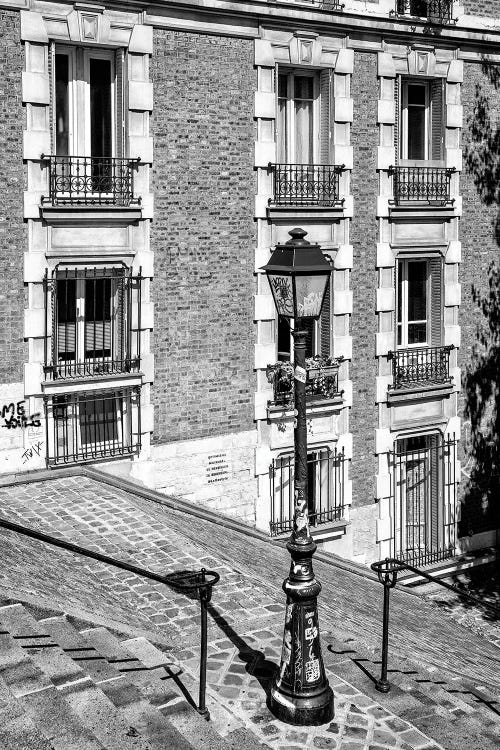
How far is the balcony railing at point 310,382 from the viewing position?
52.5 ft

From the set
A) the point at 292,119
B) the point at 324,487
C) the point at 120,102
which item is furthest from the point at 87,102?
the point at 324,487

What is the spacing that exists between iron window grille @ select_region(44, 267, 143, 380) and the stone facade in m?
0.03

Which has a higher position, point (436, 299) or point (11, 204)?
point (11, 204)

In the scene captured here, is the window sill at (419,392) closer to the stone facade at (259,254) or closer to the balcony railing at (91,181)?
the stone facade at (259,254)

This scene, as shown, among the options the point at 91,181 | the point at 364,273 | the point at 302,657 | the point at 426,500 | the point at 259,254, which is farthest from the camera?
the point at 426,500

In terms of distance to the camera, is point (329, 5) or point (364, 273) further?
point (364, 273)

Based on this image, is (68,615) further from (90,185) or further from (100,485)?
(90,185)

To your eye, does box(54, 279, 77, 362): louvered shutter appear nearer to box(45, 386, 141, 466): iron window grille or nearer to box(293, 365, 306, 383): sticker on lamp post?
box(45, 386, 141, 466): iron window grille

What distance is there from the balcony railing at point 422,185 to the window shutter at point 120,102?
4899 millimetres

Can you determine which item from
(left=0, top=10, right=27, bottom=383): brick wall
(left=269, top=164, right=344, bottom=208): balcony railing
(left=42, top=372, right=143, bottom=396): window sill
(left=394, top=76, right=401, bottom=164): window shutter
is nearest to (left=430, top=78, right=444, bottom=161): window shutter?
(left=394, top=76, right=401, bottom=164): window shutter

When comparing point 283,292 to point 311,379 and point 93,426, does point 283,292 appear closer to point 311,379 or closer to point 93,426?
point 93,426

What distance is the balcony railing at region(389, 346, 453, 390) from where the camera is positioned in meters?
17.4

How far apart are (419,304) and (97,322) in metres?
6.24

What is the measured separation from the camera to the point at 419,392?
57.9 feet
